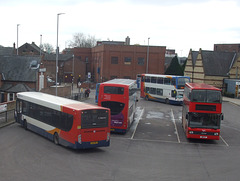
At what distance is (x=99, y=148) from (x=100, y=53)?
180 ft

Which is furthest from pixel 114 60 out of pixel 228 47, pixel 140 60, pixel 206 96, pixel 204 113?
pixel 204 113

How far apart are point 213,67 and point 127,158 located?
151ft

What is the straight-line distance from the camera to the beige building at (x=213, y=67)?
57.2m

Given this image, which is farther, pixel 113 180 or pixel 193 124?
pixel 193 124

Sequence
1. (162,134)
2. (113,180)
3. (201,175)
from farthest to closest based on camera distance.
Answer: (162,134)
(201,175)
(113,180)

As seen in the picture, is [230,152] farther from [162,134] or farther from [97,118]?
[97,118]

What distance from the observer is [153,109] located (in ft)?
Answer: 124

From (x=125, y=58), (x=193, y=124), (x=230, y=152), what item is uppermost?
(x=125, y=58)

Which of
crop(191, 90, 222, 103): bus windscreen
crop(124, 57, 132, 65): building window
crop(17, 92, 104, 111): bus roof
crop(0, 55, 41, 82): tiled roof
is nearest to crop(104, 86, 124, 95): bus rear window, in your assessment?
crop(17, 92, 104, 111): bus roof

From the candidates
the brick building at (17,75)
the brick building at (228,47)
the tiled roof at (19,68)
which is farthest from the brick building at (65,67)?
the brick building at (228,47)

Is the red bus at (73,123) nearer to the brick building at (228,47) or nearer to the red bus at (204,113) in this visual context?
the red bus at (204,113)

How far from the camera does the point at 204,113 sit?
20.4m

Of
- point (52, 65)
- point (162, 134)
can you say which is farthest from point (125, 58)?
point (162, 134)

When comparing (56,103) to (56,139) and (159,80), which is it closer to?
(56,139)
